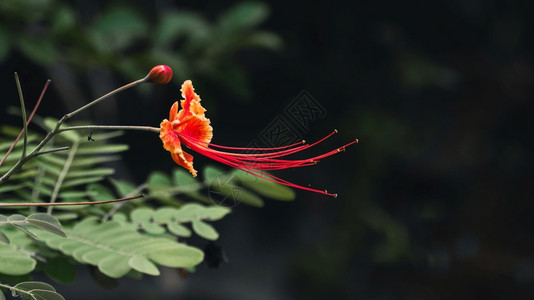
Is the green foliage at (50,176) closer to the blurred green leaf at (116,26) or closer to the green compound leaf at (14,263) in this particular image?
the green compound leaf at (14,263)

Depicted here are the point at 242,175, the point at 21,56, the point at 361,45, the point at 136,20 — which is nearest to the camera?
the point at 242,175

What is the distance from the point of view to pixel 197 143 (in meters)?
0.52

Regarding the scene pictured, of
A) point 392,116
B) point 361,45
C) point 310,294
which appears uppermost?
point 361,45

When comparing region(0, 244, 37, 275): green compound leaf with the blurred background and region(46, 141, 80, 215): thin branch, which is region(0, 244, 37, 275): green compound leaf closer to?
region(46, 141, 80, 215): thin branch

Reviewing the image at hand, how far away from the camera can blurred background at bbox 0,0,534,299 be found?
266cm

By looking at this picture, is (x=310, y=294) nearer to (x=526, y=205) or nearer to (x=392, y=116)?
(x=392, y=116)

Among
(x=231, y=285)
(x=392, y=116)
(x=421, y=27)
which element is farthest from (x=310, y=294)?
(x=421, y=27)

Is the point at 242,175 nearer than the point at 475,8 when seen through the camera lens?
Yes

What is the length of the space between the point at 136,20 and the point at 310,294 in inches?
59.3

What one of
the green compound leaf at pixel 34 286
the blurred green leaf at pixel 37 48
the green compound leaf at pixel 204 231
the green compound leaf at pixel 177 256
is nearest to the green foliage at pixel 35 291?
the green compound leaf at pixel 34 286

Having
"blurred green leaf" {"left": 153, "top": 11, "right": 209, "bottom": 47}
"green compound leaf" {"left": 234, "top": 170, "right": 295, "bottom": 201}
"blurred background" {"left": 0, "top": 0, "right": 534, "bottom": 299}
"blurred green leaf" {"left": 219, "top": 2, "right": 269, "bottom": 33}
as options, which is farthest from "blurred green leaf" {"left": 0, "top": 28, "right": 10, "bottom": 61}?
"green compound leaf" {"left": 234, "top": 170, "right": 295, "bottom": 201}

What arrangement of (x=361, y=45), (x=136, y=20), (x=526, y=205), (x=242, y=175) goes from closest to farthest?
(x=242, y=175), (x=136, y=20), (x=361, y=45), (x=526, y=205)

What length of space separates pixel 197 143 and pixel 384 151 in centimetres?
236

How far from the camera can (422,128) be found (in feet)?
9.64
